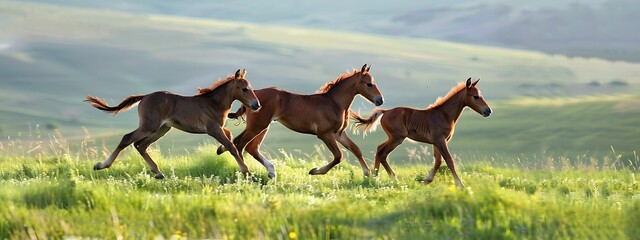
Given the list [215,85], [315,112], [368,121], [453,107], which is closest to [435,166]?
[453,107]

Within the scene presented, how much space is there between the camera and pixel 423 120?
638 inches

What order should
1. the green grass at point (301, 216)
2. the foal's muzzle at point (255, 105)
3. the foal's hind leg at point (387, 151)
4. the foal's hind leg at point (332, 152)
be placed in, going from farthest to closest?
the foal's hind leg at point (387, 151), the foal's hind leg at point (332, 152), the foal's muzzle at point (255, 105), the green grass at point (301, 216)

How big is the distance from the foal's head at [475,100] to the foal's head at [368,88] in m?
1.46

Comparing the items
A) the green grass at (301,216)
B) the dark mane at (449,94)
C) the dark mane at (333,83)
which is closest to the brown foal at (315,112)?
the dark mane at (333,83)

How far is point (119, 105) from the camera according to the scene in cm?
1603

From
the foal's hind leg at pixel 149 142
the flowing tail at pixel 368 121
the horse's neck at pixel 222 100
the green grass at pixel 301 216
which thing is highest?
the horse's neck at pixel 222 100

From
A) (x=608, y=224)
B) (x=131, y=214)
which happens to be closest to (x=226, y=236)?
(x=131, y=214)

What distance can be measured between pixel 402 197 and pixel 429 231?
3.44 meters

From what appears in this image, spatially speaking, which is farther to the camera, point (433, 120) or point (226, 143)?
point (433, 120)

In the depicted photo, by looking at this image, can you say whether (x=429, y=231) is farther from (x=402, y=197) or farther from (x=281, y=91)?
(x=281, y=91)

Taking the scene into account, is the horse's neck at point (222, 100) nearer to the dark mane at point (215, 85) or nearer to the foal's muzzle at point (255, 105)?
the dark mane at point (215, 85)

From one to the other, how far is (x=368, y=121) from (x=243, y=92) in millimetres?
2618

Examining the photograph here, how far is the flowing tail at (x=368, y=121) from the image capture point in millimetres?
16719

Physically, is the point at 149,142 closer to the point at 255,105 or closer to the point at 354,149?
the point at 255,105
